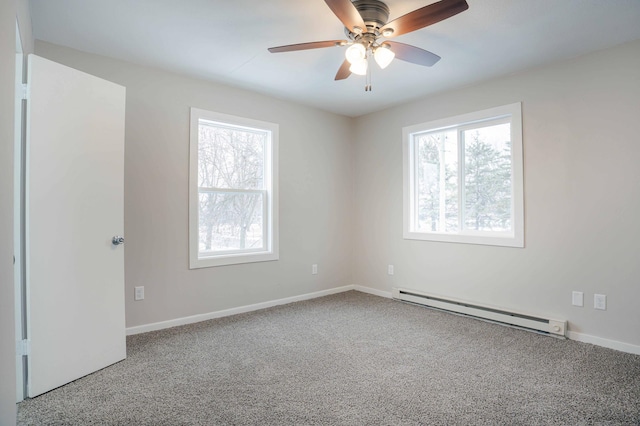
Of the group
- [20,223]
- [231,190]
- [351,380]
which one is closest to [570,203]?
[351,380]

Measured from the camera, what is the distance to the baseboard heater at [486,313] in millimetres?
3111

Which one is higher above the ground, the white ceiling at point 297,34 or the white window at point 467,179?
the white ceiling at point 297,34

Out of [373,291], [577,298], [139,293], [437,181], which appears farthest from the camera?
[373,291]

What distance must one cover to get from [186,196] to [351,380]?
229 cm

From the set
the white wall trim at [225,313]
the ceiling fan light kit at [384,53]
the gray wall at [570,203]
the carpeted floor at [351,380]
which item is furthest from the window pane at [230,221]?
the ceiling fan light kit at [384,53]

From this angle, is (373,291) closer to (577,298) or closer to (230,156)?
(577,298)

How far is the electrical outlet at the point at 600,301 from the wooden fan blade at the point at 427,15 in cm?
257

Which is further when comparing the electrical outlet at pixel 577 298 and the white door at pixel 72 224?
the electrical outlet at pixel 577 298

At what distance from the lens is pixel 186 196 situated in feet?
11.5

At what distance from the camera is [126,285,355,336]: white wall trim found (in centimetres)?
322

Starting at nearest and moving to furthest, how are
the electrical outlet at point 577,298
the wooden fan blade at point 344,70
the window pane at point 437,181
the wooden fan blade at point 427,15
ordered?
the wooden fan blade at point 427,15, the wooden fan blade at point 344,70, the electrical outlet at point 577,298, the window pane at point 437,181

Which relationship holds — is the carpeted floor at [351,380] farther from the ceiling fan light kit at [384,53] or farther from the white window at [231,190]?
the ceiling fan light kit at [384,53]

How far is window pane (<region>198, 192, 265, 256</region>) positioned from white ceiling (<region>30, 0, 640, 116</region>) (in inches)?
48.3

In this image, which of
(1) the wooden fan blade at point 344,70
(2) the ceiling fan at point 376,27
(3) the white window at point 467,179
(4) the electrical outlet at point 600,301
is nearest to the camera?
(2) the ceiling fan at point 376,27
